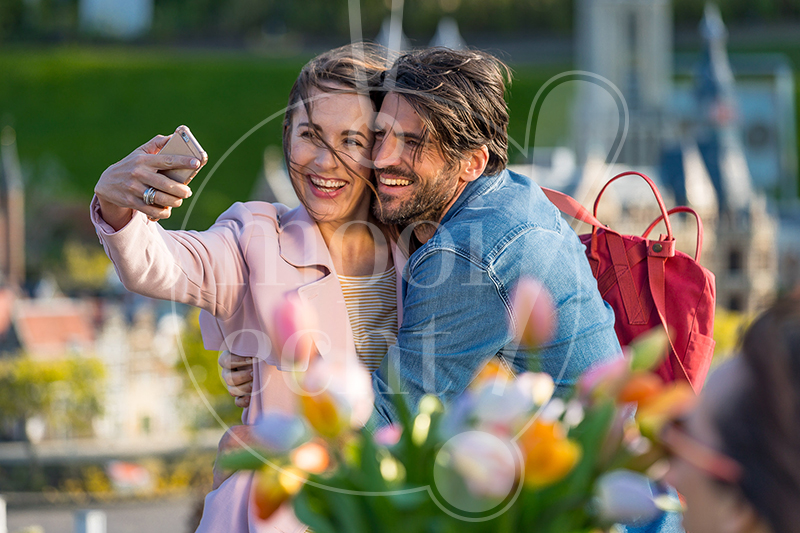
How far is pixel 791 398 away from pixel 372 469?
28 centimetres

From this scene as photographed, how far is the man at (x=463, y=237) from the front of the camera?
3.44 ft

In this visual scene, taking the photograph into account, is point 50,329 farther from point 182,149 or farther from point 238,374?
point 182,149

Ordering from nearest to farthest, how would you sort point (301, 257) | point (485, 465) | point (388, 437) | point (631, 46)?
point (485, 465)
point (388, 437)
point (301, 257)
point (631, 46)

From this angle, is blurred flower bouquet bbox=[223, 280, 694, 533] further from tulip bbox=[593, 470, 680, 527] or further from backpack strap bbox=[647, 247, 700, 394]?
backpack strap bbox=[647, 247, 700, 394]

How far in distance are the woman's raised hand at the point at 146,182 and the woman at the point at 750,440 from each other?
0.59 metres

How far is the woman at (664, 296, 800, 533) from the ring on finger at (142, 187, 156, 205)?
0.60 m

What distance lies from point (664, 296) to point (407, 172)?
38 cm

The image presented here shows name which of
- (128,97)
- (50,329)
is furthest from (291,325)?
(128,97)

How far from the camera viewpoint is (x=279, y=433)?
0.65m

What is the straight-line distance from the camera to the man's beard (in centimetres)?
121

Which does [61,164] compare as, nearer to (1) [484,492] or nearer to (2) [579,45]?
(2) [579,45]

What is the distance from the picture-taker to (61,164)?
25094 mm

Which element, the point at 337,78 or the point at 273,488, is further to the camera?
the point at 337,78

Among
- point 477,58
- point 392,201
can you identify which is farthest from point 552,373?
point 477,58
